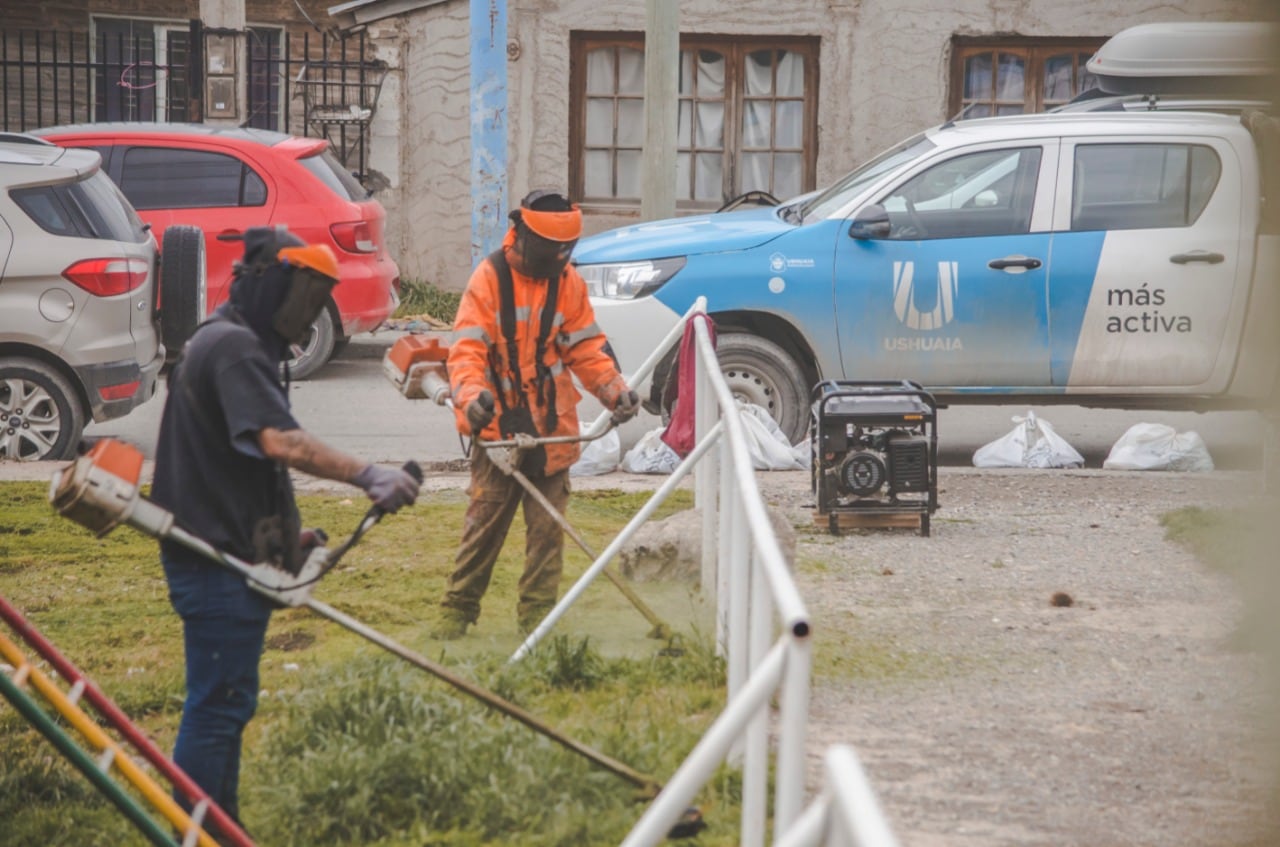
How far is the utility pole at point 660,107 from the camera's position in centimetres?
1198

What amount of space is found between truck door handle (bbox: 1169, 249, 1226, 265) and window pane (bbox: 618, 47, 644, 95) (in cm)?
862

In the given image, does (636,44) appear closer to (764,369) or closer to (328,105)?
(328,105)

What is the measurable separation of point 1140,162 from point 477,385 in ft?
16.2

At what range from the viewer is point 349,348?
14195 millimetres

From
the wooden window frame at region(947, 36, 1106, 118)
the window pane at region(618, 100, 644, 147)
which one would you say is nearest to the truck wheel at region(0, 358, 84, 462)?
the window pane at region(618, 100, 644, 147)

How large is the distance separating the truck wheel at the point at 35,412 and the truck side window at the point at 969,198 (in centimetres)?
457

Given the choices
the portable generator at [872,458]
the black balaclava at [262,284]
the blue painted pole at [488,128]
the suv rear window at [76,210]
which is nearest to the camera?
the black balaclava at [262,284]

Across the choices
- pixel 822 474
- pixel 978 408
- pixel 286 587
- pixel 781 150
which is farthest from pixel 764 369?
pixel 781 150

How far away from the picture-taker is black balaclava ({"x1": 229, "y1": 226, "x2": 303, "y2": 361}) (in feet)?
12.8

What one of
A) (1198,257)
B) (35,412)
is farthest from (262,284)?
(1198,257)

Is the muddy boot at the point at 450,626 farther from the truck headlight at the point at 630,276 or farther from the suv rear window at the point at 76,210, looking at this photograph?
the suv rear window at the point at 76,210

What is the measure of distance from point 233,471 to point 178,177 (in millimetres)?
8688

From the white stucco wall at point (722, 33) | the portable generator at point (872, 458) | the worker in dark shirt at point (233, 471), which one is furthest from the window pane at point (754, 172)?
the worker in dark shirt at point (233, 471)

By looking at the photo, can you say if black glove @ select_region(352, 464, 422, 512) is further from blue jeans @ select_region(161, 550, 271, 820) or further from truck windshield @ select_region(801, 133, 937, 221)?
truck windshield @ select_region(801, 133, 937, 221)
